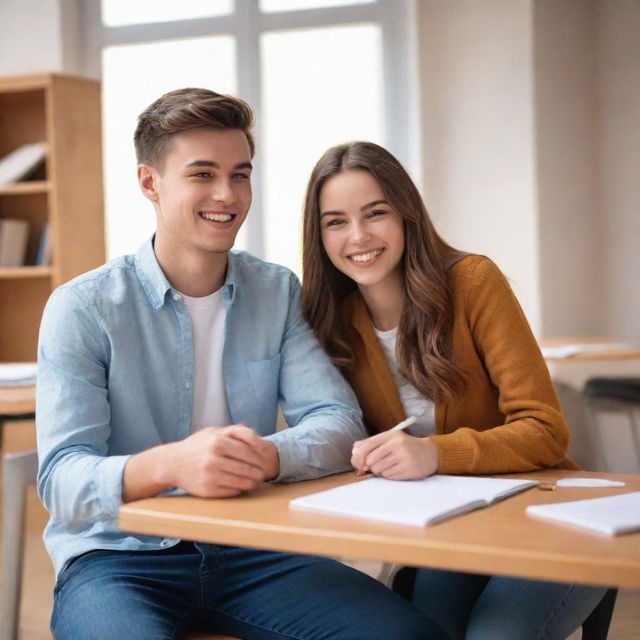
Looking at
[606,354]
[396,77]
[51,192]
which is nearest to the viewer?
[606,354]

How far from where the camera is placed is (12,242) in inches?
187

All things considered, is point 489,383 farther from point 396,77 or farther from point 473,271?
point 396,77

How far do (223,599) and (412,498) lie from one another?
44cm

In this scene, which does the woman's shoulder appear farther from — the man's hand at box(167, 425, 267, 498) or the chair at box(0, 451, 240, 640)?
the chair at box(0, 451, 240, 640)

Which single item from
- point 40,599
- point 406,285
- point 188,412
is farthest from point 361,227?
point 40,599

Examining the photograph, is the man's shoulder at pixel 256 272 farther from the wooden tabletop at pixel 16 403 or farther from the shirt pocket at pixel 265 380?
the wooden tabletop at pixel 16 403

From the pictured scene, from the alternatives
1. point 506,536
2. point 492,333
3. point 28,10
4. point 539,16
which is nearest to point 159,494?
point 506,536

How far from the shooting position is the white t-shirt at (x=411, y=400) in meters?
1.84

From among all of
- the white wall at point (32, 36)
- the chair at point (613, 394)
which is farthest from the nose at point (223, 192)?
the white wall at point (32, 36)

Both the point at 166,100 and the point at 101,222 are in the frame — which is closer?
the point at 166,100

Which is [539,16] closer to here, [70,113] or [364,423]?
[70,113]

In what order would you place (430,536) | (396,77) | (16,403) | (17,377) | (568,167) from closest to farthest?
1. (430,536)
2. (16,403)
3. (17,377)
4. (568,167)
5. (396,77)

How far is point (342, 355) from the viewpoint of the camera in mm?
1892

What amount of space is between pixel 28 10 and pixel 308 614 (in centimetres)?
463
